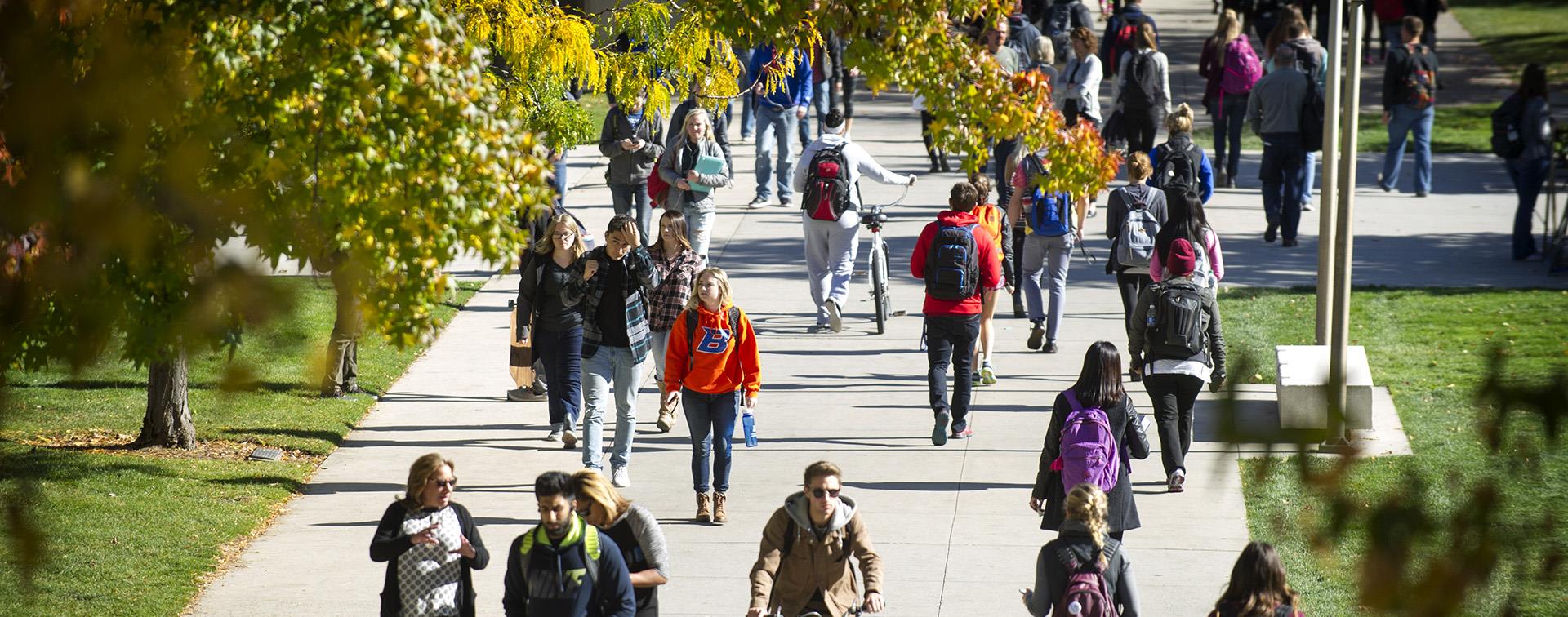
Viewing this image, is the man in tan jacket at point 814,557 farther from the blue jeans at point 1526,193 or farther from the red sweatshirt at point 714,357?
the blue jeans at point 1526,193

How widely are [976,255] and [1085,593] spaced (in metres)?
4.39

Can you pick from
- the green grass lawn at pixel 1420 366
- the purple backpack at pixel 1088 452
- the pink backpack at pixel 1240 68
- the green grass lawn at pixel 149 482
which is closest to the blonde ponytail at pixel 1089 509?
the green grass lawn at pixel 1420 366

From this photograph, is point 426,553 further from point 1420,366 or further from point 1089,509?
point 1420,366

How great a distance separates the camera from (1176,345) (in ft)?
31.1

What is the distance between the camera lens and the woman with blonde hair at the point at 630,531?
21.5 feet

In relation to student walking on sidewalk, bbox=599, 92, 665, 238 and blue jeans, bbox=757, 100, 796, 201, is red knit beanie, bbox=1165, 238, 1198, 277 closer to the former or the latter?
student walking on sidewalk, bbox=599, 92, 665, 238

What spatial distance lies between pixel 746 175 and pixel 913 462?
464 inches

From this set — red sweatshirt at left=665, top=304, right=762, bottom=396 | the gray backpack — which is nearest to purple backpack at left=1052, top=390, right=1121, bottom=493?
red sweatshirt at left=665, top=304, right=762, bottom=396

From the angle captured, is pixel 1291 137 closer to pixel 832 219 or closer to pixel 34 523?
pixel 832 219

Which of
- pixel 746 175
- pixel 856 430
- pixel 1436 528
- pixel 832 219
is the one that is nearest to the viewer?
pixel 1436 528

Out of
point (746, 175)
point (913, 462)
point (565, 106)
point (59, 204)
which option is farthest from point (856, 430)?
point (746, 175)

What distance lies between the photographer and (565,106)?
36.6 feet

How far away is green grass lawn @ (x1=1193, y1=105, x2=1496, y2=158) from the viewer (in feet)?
76.2

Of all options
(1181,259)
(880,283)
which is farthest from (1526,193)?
(1181,259)
